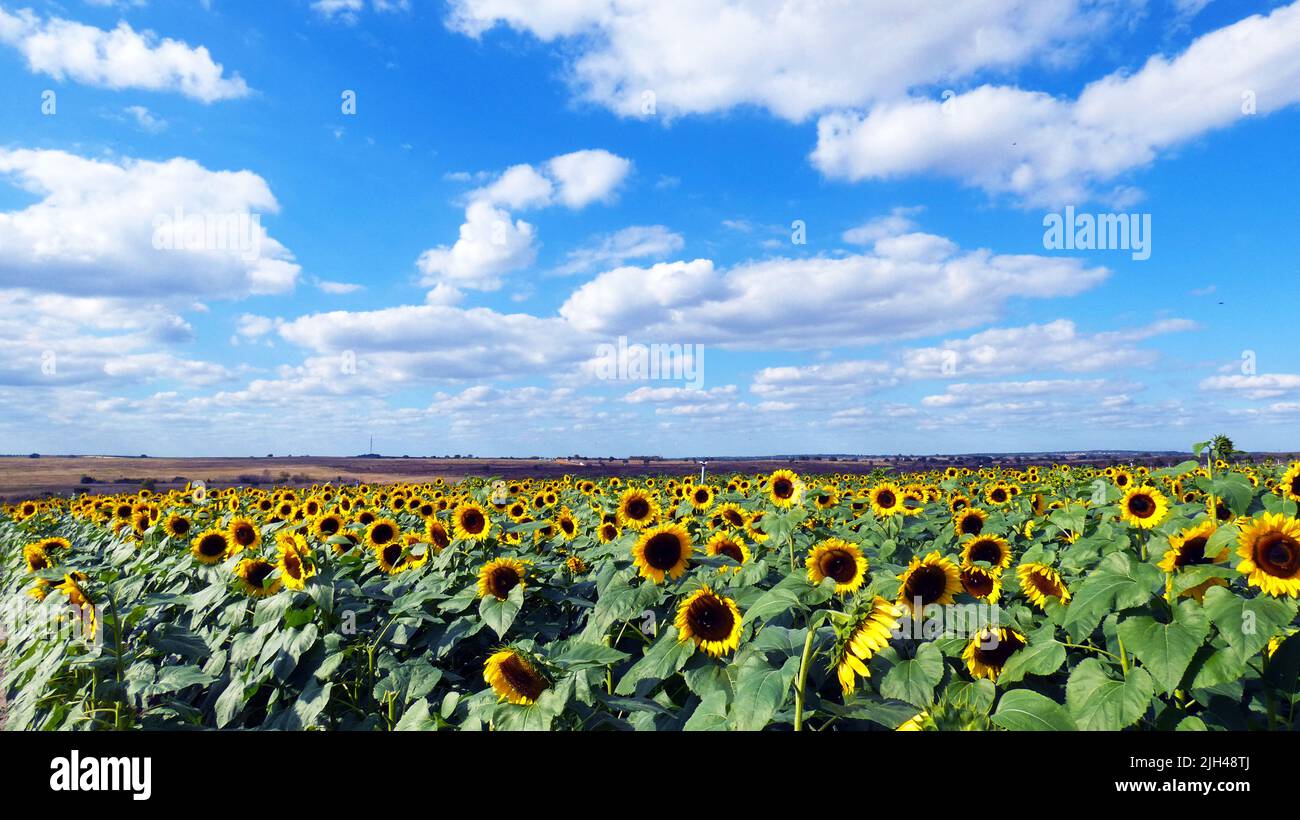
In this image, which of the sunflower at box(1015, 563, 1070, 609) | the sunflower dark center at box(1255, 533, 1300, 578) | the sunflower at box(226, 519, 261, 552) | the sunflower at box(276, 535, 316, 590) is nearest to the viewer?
the sunflower dark center at box(1255, 533, 1300, 578)

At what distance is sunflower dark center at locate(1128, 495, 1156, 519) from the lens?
7.20m

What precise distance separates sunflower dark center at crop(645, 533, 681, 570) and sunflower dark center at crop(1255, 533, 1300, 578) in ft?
11.2

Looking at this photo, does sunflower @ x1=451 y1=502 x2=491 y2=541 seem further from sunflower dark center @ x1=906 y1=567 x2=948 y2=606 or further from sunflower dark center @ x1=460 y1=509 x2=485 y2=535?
sunflower dark center @ x1=906 y1=567 x2=948 y2=606

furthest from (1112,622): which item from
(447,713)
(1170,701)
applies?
(447,713)

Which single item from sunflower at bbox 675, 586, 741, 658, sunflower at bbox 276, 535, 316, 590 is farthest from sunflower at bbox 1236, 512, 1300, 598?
sunflower at bbox 276, 535, 316, 590

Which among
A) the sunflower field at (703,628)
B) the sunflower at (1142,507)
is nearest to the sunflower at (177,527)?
the sunflower field at (703,628)

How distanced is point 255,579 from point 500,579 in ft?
9.08

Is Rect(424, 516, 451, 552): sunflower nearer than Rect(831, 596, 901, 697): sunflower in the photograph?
No

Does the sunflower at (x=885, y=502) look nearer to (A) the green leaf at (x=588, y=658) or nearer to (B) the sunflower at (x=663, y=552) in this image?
(B) the sunflower at (x=663, y=552)

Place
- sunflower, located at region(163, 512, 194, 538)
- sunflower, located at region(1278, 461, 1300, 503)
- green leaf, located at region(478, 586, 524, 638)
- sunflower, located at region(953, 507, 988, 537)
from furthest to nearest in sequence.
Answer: sunflower, located at region(163, 512, 194, 538) → sunflower, located at region(953, 507, 988, 537) → sunflower, located at region(1278, 461, 1300, 503) → green leaf, located at region(478, 586, 524, 638)

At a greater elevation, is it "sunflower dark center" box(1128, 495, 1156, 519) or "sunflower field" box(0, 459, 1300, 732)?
"sunflower dark center" box(1128, 495, 1156, 519)

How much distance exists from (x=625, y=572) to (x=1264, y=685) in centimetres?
369

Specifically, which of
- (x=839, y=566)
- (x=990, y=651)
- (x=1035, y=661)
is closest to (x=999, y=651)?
(x=990, y=651)

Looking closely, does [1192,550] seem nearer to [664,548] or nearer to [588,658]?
[664,548]
